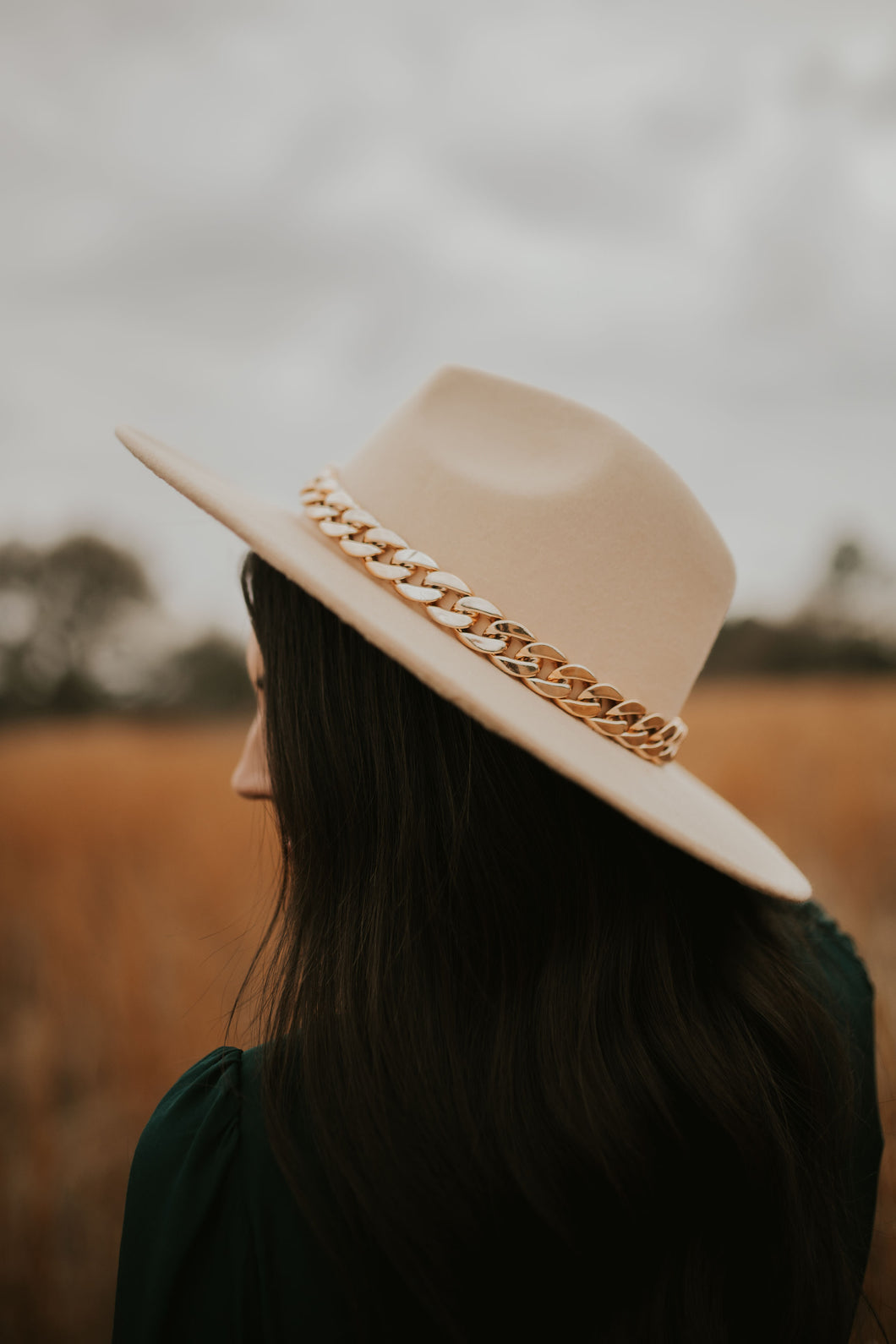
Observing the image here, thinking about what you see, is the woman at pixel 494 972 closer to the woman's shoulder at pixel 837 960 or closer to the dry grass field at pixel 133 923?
the woman's shoulder at pixel 837 960

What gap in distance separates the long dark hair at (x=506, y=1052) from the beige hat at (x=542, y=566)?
0.09 meters

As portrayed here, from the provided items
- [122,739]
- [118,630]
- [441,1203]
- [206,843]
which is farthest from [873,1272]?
[118,630]

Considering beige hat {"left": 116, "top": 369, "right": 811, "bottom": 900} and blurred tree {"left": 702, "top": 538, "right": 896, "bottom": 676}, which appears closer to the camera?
beige hat {"left": 116, "top": 369, "right": 811, "bottom": 900}

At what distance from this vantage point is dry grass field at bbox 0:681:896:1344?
2.32 meters

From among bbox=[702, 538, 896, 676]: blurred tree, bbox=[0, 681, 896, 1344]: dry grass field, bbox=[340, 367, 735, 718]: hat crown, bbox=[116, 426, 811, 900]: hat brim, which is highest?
bbox=[702, 538, 896, 676]: blurred tree

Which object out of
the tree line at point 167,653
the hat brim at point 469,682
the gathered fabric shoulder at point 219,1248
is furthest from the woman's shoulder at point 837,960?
the tree line at point 167,653

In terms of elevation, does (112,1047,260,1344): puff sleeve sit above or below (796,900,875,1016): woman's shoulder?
below

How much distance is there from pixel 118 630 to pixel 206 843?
1091cm

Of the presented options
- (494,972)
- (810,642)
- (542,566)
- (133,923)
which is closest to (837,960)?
(494,972)

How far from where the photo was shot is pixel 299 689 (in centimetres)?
95

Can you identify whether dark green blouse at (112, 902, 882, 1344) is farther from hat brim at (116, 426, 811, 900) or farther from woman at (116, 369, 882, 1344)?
hat brim at (116, 426, 811, 900)

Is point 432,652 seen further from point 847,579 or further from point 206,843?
point 847,579

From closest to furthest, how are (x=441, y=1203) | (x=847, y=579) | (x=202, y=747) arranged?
1. (x=441, y=1203)
2. (x=202, y=747)
3. (x=847, y=579)

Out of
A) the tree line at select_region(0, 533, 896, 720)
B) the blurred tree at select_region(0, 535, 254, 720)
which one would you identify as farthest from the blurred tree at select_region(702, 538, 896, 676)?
the blurred tree at select_region(0, 535, 254, 720)
